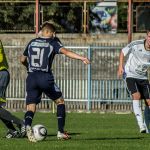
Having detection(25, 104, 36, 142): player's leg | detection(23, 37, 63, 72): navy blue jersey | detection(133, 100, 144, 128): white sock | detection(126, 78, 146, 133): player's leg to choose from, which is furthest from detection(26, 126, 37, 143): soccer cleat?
detection(126, 78, 146, 133): player's leg

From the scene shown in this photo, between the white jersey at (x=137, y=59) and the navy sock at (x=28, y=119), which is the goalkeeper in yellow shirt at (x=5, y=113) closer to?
the navy sock at (x=28, y=119)

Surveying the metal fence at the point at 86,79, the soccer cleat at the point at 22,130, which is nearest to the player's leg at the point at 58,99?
the soccer cleat at the point at 22,130

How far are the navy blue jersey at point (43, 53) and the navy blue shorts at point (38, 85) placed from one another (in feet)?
0.36

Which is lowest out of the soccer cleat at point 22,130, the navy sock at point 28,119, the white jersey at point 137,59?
the soccer cleat at point 22,130

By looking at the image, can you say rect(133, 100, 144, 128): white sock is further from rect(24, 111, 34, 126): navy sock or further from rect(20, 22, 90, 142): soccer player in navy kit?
rect(24, 111, 34, 126): navy sock

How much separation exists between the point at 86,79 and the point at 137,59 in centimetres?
1369

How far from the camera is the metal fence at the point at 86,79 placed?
30828 millimetres

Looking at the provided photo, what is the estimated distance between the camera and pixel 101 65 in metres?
32.0

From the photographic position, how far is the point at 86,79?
102ft

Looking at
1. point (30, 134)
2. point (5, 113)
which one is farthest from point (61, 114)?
point (5, 113)

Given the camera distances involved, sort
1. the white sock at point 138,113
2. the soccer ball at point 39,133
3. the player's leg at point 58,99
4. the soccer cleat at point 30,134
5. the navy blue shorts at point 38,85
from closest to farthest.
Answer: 1. the soccer cleat at point 30,134
2. the soccer ball at point 39,133
3. the navy blue shorts at point 38,85
4. the player's leg at point 58,99
5. the white sock at point 138,113

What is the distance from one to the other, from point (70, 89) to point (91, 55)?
59.2 inches

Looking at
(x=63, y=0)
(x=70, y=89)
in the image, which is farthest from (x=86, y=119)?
(x=63, y=0)

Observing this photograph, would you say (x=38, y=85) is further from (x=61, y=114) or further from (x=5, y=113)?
(x=5, y=113)
